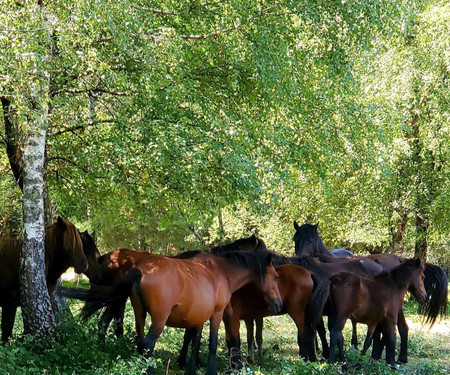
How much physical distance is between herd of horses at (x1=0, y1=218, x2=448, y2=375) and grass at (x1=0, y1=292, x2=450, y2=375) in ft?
0.93

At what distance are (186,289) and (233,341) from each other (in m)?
1.84

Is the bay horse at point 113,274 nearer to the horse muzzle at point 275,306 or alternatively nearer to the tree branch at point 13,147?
the horse muzzle at point 275,306

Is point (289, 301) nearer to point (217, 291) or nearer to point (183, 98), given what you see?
point (217, 291)

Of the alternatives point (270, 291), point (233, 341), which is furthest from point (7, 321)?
point (270, 291)

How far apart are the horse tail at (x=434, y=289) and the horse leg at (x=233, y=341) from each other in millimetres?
4842

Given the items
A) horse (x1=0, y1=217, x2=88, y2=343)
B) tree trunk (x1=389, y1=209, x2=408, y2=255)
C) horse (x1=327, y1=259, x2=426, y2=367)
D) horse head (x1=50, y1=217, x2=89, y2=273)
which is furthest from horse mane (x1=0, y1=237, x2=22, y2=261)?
tree trunk (x1=389, y1=209, x2=408, y2=255)

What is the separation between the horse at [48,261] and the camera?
8820mm

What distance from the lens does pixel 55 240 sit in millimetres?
9125

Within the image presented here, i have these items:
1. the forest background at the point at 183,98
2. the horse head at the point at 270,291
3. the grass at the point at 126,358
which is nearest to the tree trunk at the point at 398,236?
the forest background at the point at 183,98

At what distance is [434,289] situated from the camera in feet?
40.3

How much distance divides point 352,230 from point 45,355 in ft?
52.5

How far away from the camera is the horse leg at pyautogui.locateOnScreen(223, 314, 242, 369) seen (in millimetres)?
8930

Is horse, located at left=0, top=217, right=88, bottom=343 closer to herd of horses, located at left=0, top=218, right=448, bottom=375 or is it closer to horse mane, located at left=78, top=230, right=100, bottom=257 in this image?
herd of horses, located at left=0, top=218, right=448, bottom=375

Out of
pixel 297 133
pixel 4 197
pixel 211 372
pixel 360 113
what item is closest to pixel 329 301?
pixel 211 372
